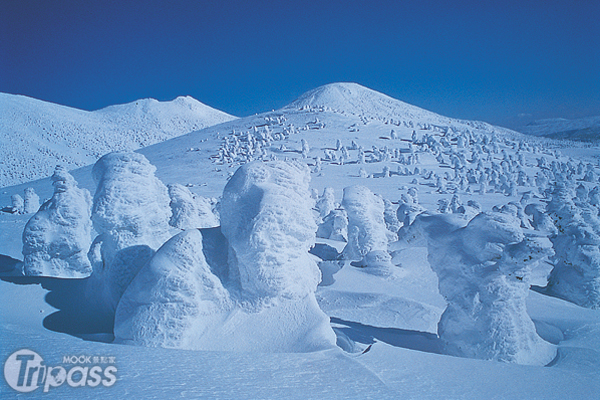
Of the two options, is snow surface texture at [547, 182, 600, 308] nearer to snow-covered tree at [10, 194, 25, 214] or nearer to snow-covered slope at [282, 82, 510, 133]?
snow-covered tree at [10, 194, 25, 214]

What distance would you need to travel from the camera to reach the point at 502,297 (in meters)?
4.55

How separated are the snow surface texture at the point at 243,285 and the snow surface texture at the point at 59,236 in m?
4.32

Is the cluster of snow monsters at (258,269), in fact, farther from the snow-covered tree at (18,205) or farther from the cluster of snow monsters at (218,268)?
the snow-covered tree at (18,205)

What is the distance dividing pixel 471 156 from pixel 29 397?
44.8 meters

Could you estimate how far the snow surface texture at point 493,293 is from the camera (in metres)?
4.48

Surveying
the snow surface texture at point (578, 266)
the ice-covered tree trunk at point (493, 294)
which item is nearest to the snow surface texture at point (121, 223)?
the ice-covered tree trunk at point (493, 294)

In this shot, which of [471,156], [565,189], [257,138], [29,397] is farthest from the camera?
[257,138]

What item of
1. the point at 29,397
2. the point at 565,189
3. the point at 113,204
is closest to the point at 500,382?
the point at 29,397

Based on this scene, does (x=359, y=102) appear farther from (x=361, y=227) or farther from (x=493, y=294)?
A: (x=493, y=294)

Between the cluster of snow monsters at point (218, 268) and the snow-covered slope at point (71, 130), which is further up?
the snow-covered slope at point (71, 130)

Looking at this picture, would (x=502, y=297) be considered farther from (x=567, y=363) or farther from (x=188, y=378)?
(x=188, y=378)

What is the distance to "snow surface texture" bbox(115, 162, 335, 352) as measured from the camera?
4.05 m

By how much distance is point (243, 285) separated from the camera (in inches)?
175

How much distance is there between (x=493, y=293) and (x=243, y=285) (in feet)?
10.9
